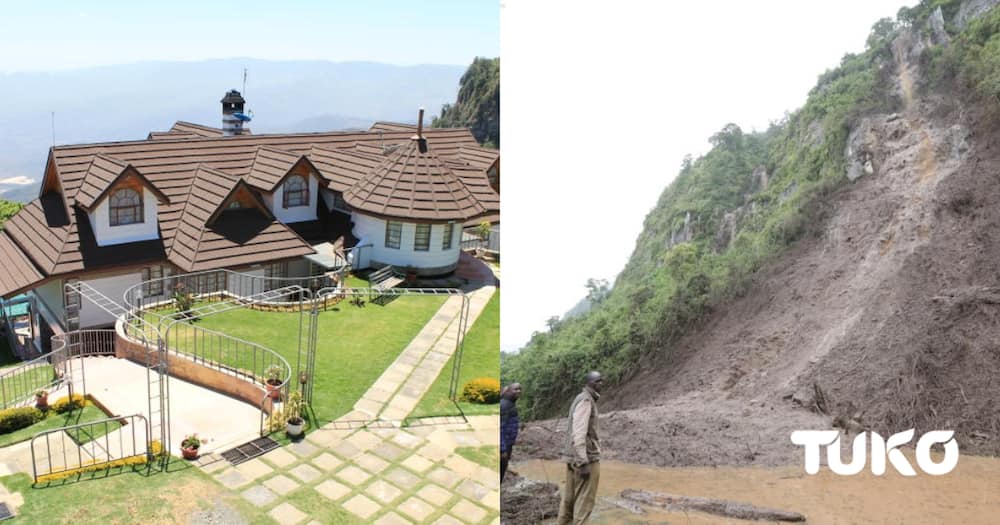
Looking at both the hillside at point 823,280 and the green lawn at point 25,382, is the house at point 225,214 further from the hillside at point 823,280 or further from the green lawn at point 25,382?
the hillside at point 823,280

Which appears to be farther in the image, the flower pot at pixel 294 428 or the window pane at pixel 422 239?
the window pane at pixel 422 239

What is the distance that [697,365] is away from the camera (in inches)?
265

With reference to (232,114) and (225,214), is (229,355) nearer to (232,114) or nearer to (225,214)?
(225,214)

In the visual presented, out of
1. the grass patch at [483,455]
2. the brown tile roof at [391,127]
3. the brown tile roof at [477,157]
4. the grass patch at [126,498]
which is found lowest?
the grass patch at [126,498]

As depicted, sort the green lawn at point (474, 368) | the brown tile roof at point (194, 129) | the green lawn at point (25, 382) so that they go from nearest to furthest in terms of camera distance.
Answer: the green lawn at point (474, 368)
the green lawn at point (25, 382)
the brown tile roof at point (194, 129)

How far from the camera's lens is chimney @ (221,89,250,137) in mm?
17938

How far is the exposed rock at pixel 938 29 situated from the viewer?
21.8 ft

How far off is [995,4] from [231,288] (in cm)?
1045

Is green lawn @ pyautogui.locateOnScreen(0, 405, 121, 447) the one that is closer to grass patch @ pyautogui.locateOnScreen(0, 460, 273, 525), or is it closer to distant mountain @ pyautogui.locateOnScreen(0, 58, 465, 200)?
grass patch @ pyautogui.locateOnScreen(0, 460, 273, 525)

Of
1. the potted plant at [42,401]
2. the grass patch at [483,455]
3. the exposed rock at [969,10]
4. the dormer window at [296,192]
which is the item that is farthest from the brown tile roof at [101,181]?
the exposed rock at [969,10]

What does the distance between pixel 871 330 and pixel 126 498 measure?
6.91 m

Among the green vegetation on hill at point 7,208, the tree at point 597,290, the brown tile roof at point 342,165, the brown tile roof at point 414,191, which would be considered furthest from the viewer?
the green vegetation on hill at point 7,208

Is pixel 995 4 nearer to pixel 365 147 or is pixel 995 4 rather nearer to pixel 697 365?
pixel 697 365

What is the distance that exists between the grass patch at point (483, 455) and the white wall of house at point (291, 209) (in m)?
6.93
